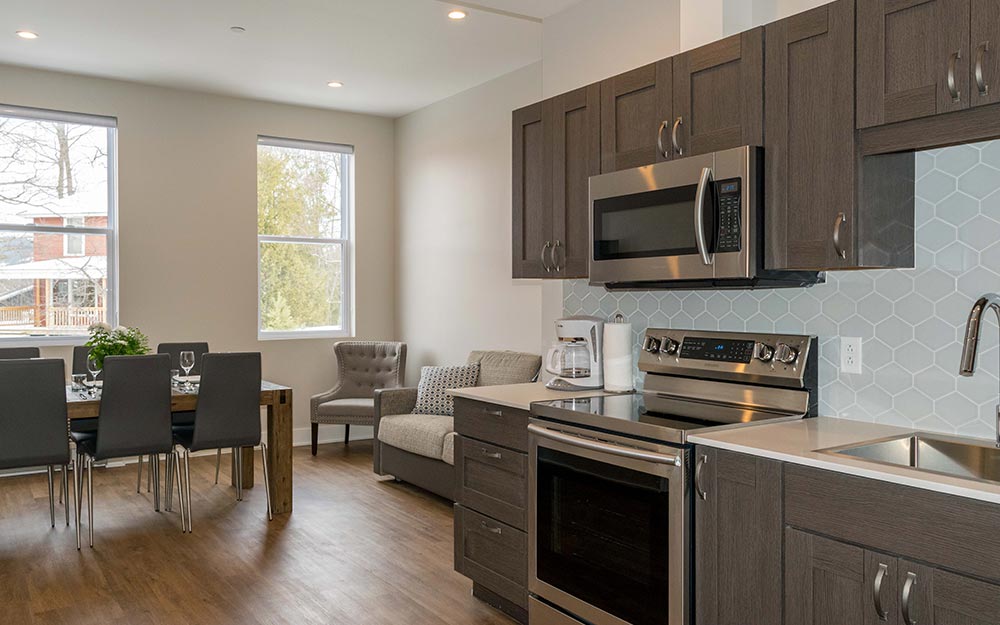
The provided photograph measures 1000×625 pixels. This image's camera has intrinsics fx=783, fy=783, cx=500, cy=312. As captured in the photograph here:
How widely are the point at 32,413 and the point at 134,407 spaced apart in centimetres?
47

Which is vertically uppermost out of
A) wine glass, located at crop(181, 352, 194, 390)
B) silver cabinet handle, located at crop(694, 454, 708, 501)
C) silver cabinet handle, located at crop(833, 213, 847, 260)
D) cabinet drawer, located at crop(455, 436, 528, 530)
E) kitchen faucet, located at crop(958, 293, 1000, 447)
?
silver cabinet handle, located at crop(833, 213, 847, 260)

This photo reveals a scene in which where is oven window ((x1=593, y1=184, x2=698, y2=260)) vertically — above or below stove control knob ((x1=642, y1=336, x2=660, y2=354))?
above

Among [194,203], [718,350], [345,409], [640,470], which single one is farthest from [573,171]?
[194,203]

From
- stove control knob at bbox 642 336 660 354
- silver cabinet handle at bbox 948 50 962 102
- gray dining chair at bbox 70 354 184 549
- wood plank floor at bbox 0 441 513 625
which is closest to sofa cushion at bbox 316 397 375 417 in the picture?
wood plank floor at bbox 0 441 513 625

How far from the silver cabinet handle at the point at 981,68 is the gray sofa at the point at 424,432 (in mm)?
3262

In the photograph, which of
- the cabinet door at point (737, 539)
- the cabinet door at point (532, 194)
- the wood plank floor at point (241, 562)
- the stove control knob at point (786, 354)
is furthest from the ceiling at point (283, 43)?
the wood plank floor at point (241, 562)

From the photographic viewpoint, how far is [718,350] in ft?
9.41

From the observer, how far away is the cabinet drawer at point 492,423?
3021mm

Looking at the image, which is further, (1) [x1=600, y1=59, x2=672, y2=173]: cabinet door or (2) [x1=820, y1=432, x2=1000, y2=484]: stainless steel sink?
(1) [x1=600, y1=59, x2=672, y2=173]: cabinet door

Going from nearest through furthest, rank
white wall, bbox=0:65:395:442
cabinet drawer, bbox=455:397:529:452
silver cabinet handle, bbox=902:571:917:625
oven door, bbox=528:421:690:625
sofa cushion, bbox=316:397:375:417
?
silver cabinet handle, bbox=902:571:917:625
oven door, bbox=528:421:690:625
cabinet drawer, bbox=455:397:529:452
white wall, bbox=0:65:395:442
sofa cushion, bbox=316:397:375:417

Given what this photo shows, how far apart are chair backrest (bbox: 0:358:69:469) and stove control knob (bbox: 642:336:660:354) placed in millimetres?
2810

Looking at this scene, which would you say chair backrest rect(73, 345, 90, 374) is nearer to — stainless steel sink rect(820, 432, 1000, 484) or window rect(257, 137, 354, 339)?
window rect(257, 137, 354, 339)

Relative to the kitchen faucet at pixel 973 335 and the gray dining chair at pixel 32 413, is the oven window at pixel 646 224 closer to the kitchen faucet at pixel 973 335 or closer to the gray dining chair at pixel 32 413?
the kitchen faucet at pixel 973 335

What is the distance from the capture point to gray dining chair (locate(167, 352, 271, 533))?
4.36m
